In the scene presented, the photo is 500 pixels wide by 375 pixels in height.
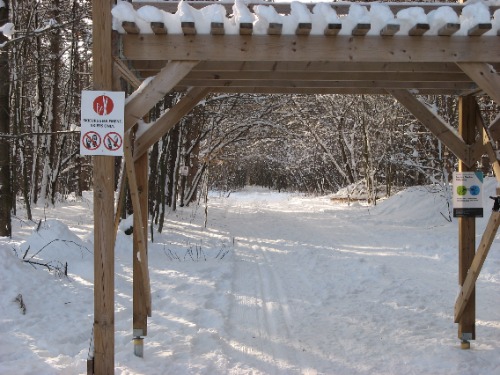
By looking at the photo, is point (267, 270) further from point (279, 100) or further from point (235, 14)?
point (279, 100)

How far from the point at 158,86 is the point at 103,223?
1.28 m

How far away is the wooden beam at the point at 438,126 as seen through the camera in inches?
208

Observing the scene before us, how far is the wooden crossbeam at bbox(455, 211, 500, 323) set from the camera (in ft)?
14.9

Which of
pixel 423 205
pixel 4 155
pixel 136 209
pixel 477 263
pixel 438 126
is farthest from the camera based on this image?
pixel 423 205

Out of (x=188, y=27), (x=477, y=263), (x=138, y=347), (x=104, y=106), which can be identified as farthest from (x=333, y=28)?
(x=138, y=347)

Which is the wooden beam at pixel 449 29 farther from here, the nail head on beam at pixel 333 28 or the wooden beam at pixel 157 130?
the wooden beam at pixel 157 130

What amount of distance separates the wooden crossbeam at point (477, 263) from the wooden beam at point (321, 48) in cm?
158

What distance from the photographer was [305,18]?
12.6 ft

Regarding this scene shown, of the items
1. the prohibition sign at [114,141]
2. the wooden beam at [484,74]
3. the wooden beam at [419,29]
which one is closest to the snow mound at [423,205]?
the wooden beam at [484,74]

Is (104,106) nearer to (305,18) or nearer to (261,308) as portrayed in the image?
(305,18)

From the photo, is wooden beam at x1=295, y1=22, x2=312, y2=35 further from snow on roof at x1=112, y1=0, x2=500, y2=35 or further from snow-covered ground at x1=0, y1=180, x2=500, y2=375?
snow-covered ground at x1=0, y1=180, x2=500, y2=375

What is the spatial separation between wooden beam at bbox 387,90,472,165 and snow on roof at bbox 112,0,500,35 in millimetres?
1443

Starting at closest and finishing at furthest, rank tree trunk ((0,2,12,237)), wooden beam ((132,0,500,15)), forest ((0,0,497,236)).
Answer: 1. wooden beam ((132,0,500,15))
2. tree trunk ((0,2,12,237))
3. forest ((0,0,497,236))

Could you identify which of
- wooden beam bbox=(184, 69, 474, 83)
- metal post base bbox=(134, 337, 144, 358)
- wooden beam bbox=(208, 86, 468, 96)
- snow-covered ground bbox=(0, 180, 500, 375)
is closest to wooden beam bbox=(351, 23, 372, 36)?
wooden beam bbox=(184, 69, 474, 83)
